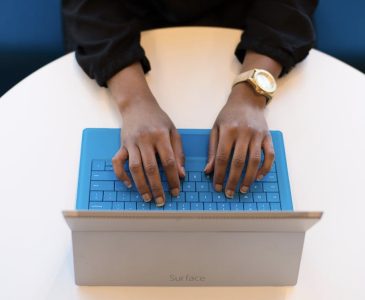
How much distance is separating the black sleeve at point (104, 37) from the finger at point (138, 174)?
0.73ft

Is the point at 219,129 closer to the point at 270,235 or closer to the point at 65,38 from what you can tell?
the point at 270,235

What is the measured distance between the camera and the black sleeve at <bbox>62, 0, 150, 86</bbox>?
1020 millimetres

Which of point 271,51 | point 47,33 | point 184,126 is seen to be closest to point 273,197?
point 184,126

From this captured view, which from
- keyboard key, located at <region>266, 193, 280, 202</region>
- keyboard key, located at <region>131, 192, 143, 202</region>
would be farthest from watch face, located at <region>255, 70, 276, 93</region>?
keyboard key, located at <region>131, 192, 143, 202</region>

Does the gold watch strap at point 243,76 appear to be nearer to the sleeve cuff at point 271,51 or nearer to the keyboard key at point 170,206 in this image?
the sleeve cuff at point 271,51

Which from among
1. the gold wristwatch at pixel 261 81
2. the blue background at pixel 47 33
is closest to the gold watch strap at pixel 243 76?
the gold wristwatch at pixel 261 81

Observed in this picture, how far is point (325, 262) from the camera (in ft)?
2.67

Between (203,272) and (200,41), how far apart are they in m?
0.56

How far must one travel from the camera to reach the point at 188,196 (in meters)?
0.84

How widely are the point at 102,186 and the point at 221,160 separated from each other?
0.68 feet

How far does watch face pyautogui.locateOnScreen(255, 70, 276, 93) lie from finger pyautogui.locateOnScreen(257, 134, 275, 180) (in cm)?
13

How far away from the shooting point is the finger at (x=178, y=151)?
0.86 m

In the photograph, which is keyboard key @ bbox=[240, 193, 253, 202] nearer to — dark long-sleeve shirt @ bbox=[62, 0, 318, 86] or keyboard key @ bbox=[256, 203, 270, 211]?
keyboard key @ bbox=[256, 203, 270, 211]

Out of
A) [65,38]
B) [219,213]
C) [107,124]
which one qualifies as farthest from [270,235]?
[65,38]
